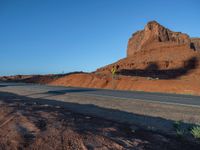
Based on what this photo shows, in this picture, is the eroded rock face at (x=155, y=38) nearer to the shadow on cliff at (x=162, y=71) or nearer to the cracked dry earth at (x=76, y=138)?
the shadow on cliff at (x=162, y=71)

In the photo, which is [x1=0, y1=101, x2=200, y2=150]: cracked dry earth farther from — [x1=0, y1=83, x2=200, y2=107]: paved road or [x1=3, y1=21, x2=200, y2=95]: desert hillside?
[x1=3, y1=21, x2=200, y2=95]: desert hillside

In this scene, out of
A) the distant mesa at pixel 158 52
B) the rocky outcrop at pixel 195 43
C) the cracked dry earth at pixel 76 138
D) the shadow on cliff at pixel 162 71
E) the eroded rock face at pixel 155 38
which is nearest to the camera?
the cracked dry earth at pixel 76 138

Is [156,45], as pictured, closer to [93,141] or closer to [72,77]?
[72,77]

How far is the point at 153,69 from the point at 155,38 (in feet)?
77.6

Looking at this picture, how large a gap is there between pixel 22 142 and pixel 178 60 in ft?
Result: 273

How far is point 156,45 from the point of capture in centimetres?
10219

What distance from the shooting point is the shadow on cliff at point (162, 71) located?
75.0m

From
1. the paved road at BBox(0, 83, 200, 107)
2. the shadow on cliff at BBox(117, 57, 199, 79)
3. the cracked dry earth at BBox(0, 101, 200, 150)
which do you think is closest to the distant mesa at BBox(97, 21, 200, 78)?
the shadow on cliff at BBox(117, 57, 199, 79)

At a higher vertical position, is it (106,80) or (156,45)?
(156,45)

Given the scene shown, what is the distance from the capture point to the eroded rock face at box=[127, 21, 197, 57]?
105 meters

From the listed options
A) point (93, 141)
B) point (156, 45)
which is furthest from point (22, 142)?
point (156, 45)

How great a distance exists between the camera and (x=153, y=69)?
280 feet

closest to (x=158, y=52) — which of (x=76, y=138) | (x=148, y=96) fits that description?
(x=148, y=96)

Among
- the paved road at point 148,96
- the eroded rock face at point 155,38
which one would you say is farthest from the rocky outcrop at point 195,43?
the paved road at point 148,96
